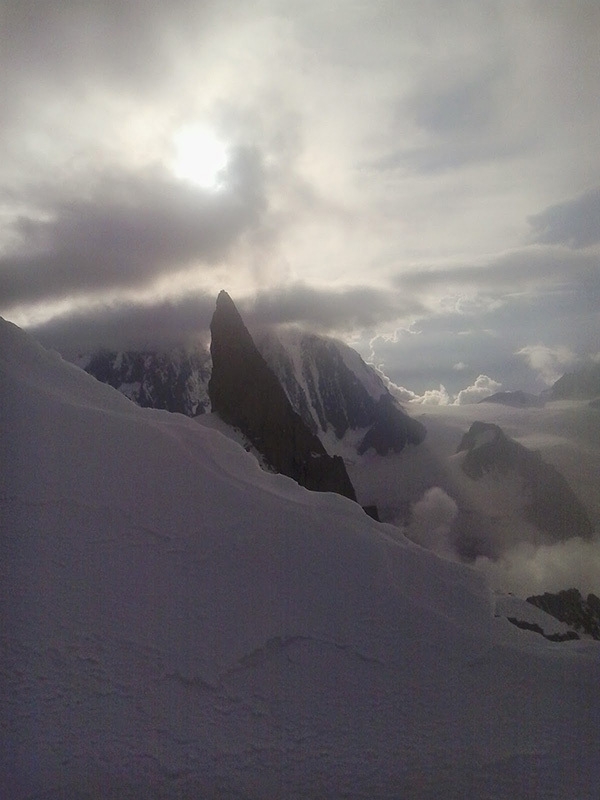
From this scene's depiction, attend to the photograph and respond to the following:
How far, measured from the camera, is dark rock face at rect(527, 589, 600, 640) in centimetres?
4345

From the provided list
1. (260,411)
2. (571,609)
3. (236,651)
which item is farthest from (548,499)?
(236,651)

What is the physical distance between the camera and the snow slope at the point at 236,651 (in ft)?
32.8

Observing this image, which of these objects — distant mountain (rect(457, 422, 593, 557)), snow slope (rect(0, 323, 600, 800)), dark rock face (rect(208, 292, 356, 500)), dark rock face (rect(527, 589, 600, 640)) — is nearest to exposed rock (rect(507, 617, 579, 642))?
snow slope (rect(0, 323, 600, 800))

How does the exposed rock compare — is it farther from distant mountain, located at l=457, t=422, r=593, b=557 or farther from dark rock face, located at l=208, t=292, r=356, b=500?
distant mountain, located at l=457, t=422, r=593, b=557

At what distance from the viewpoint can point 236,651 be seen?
12125mm

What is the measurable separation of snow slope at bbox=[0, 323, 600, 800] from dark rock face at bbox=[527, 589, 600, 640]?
32334mm

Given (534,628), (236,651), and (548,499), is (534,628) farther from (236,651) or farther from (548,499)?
(548,499)

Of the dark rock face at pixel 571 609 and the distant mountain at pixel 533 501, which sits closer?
the dark rock face at pixel 571 609

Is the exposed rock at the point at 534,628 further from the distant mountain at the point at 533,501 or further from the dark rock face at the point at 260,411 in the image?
the distant mountain at the point at 533,501

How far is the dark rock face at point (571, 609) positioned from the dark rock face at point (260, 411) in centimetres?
3022

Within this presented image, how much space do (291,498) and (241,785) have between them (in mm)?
8684

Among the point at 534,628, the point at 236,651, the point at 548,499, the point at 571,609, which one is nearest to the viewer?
the point at 236,651

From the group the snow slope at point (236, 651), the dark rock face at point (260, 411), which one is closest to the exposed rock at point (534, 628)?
the snow slope at point (236, 651)

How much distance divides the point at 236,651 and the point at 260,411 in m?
63.2
